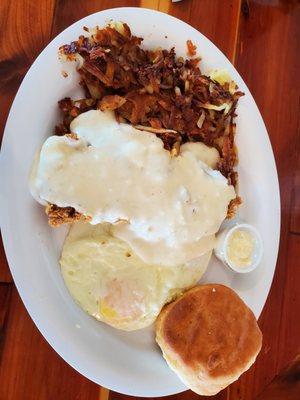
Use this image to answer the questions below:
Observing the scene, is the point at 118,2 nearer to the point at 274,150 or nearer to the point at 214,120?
the point at 214,120

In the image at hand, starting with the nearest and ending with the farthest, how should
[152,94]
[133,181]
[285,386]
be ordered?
[133,181]
[152,94]
[285,386]

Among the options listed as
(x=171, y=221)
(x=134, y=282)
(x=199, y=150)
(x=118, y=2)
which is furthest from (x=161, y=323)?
(x=118, y=2)

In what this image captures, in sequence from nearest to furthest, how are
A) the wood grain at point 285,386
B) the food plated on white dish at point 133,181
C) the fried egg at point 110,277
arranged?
the food plated on white dish at point 133,181 → the fried egg at point 110,277 → the wood grain at point 285,386

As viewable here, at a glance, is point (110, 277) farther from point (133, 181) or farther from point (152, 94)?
point (152, 94)

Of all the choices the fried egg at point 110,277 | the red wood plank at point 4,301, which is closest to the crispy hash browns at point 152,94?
the fried egg at point 110,277

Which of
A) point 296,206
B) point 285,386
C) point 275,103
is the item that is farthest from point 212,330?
point 275,103

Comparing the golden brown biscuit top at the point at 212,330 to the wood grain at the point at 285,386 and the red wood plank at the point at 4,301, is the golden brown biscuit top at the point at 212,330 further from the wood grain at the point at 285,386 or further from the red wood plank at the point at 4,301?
the red wood plank at the point at 4,301
